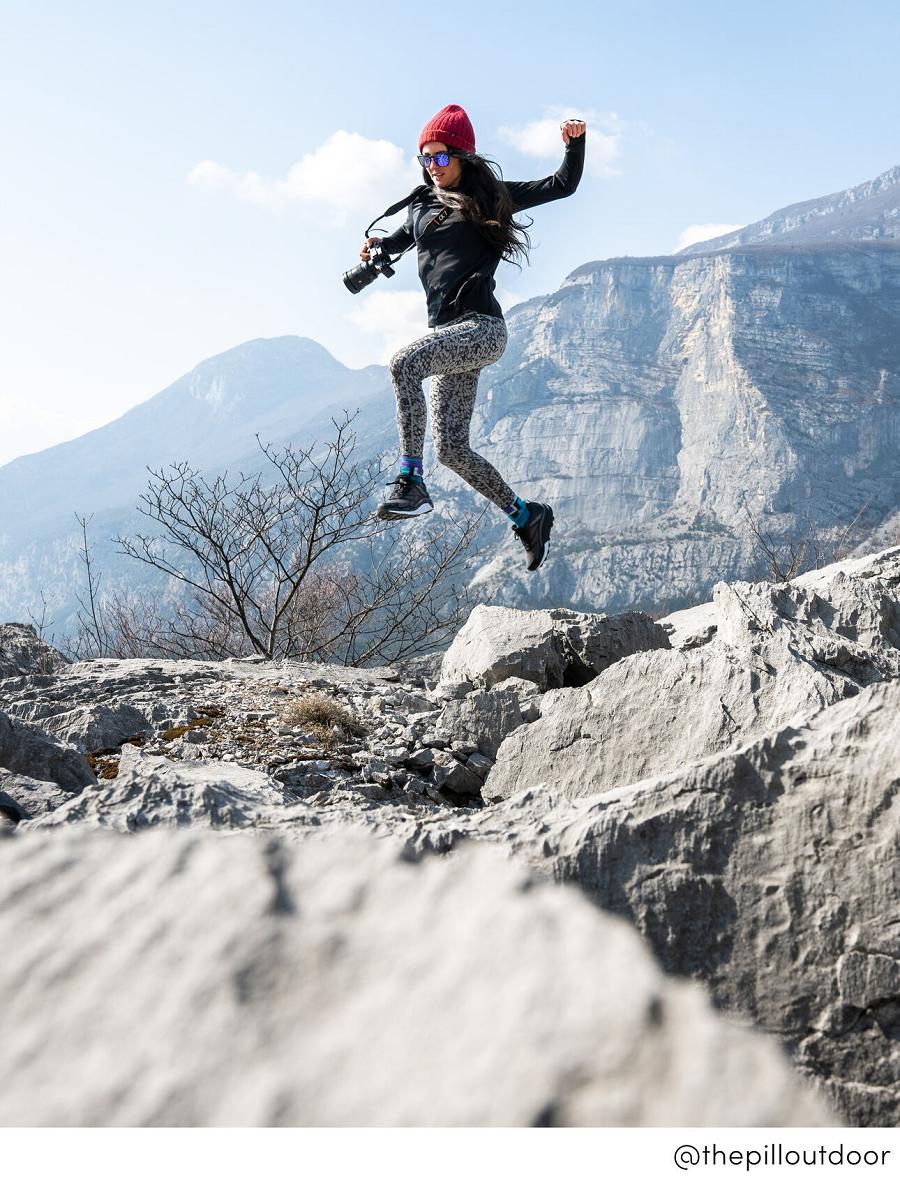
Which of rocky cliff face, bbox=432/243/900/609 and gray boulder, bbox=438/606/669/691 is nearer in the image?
gray boulder, bbox=438/606/669/691

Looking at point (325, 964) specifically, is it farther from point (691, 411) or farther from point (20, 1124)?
point (691, 411)

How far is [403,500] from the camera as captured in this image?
4527 mm

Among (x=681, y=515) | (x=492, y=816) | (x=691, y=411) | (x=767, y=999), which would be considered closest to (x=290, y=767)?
(x=492, y=816)

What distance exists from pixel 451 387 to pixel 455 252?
70 cm

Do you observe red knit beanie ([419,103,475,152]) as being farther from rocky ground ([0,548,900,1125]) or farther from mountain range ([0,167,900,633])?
mountain range ([0,167,900,633])

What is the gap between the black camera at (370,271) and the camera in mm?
4891

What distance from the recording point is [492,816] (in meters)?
2.33

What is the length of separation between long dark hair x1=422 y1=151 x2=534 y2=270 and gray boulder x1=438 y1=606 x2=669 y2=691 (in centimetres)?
252

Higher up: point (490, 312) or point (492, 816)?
point (490, 312)

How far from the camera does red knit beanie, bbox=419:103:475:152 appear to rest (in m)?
4.47

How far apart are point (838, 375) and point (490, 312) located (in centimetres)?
18508

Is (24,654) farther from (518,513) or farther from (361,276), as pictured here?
(518,513)

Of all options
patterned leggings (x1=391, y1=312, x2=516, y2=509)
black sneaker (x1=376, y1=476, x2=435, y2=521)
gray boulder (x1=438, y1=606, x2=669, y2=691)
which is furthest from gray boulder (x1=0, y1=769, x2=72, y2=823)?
gray boulder (x1=438, y1=606, x2=669, y2=691)

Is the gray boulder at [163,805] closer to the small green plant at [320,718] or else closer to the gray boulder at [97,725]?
the gray boulder at [97,725]
